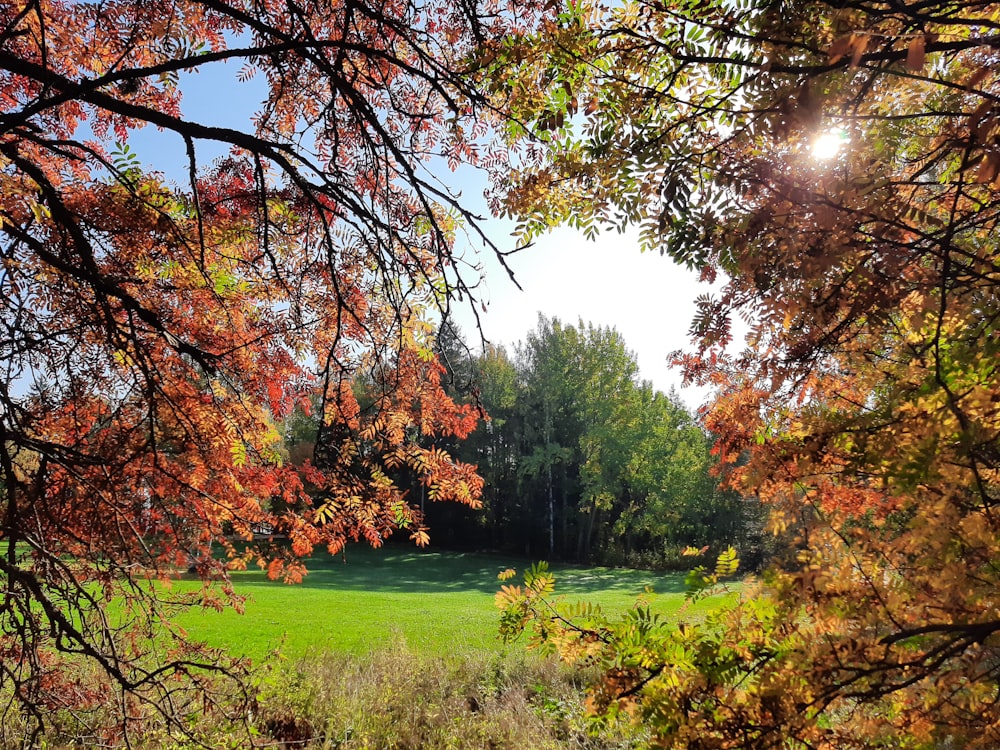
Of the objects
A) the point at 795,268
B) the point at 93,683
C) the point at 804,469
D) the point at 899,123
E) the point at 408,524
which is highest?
the point at 899,123

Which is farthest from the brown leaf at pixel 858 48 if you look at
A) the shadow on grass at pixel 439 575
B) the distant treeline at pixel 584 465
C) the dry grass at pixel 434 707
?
the distant treeline at pixel 584 465

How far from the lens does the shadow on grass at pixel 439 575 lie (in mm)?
19203

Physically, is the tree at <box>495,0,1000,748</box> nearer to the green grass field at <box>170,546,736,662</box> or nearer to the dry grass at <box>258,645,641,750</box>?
the green grass field at <box>170,546,736,662</box>

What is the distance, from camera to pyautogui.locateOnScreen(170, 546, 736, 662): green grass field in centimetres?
880

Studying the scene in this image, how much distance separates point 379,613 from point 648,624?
1239 cm

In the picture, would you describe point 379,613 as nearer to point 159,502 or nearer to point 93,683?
point 93,683

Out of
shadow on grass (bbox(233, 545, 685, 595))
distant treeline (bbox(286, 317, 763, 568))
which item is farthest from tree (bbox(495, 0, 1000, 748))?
distant treeline (bbox(286, 317, 763, 568))

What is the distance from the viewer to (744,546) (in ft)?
74.4

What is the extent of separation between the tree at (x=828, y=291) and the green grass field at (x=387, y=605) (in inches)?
27.3

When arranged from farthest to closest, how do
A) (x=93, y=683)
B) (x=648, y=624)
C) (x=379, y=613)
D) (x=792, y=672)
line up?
1. (x=379, y=613)
2. (x=93, y=683)
3. (x=648, y=624)
4. (x=792, y=672)

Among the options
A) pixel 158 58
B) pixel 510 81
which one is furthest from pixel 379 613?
pixel 510 81

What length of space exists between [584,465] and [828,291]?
26.9 metres

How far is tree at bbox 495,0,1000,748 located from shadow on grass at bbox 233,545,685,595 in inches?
622

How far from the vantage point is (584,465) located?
28.2 metres
